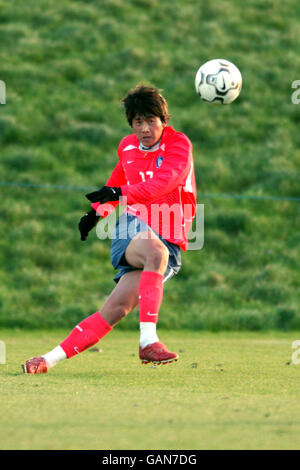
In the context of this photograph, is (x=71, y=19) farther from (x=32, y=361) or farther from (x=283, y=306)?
(x=32, y=361)

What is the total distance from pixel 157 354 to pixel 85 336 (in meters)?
0.63

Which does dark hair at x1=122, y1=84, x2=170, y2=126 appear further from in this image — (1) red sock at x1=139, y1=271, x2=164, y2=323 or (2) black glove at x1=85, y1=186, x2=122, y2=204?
(1) red sock at x1=139, y1=271, x2=164, y2=323

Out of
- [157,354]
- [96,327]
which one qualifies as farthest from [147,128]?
[157,354]

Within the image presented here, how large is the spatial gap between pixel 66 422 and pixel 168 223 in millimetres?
1954

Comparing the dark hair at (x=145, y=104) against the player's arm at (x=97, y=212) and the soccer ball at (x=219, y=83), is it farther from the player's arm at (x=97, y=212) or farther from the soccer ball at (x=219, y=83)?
the soccer ball at (x=219, y=83)

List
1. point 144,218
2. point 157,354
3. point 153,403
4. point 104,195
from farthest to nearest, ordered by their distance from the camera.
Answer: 1. point 144,218
2. point 104,195
3. point 157,354
4. point 153,403

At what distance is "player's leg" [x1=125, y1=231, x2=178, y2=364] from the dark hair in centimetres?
76

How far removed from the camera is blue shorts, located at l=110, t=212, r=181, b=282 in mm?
5051

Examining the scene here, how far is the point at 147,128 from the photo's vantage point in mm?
5125

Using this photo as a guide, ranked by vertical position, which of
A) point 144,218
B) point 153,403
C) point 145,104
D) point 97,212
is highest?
point 145,104

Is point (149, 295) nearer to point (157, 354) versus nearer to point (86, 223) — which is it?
point (157, 354)

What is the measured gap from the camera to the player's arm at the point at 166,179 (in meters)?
4.98
